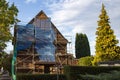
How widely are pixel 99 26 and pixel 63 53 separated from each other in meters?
7.01

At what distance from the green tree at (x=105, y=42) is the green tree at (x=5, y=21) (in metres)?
22.5

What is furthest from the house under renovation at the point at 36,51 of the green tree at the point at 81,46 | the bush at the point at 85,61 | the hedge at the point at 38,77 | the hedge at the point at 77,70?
the green tree at the point at 81,46

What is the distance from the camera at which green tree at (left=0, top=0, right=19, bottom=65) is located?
23.0m

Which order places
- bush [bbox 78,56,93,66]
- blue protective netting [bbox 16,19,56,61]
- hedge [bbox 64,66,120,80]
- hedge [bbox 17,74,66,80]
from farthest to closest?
bush [bbox 78,56,93,66]
blue protective netting [bbox 16,19,56,61]
hedge [bbox 17,74,66,80]
hedge [bbox 64,66,120,80]

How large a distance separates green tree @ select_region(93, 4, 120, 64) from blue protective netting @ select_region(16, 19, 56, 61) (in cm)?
729

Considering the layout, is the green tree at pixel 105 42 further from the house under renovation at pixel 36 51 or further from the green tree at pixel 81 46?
the green tree at pixel 81 46

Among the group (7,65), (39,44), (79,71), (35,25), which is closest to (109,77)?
(79,71)

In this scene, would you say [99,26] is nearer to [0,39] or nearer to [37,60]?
[37,60]

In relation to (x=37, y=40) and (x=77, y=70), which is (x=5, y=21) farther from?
(x=37, y=40)

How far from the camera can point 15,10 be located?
2442 centimetres

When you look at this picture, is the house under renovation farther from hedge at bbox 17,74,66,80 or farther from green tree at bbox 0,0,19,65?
green tree at bbox 0,0,19,65

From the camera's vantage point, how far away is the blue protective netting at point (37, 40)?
40.3m

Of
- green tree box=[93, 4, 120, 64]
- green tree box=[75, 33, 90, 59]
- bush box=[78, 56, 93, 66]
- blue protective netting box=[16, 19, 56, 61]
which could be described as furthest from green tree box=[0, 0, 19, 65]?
green tree box=[75, 33, 90, 59]

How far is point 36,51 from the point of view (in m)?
41.1
